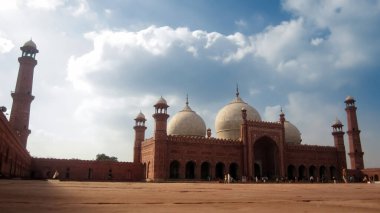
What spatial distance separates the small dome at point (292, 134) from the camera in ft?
119

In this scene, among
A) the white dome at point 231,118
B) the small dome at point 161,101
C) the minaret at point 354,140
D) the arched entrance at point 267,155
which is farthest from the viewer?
the minaret at point 354,140

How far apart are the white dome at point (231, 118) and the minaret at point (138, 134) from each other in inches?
303

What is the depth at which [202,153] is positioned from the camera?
27219mm

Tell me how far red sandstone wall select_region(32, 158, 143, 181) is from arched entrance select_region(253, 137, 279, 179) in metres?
11.2

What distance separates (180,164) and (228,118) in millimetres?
8986

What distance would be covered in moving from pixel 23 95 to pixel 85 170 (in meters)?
7.57

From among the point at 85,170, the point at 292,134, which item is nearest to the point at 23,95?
the point at 85,170

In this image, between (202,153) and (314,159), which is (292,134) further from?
(202,153)

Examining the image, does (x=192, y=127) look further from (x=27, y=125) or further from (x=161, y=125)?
(x=27, y=125)

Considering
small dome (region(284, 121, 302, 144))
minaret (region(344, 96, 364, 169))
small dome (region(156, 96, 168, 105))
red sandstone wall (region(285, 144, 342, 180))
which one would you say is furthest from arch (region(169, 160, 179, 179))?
minaret (region(344, 96, 364, 169))

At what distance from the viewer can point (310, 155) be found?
32.0 m

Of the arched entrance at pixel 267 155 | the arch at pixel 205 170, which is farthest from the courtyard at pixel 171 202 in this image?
the arched entrance at pixel 267 155

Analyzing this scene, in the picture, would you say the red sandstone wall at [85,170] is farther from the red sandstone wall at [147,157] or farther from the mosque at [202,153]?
the red sandstone wall at [147,157]

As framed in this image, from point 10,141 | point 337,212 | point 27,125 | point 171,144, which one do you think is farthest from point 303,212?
point 27,125
